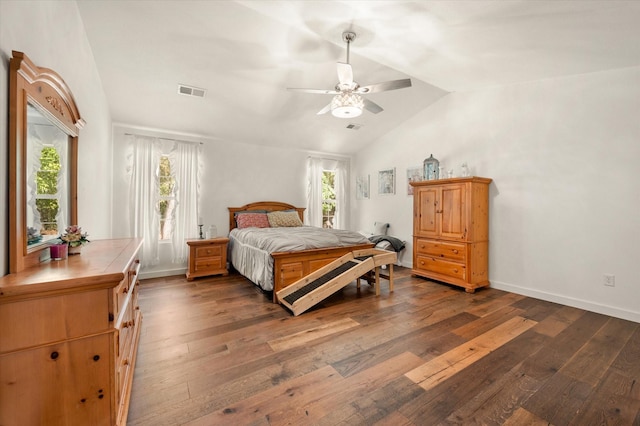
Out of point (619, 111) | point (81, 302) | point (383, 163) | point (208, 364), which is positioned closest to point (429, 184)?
point (383, 163)

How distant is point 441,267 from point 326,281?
187 centimetres

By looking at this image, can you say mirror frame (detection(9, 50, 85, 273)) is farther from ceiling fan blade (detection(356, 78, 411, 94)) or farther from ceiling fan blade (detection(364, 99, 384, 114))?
ceiling fan blade (detection(364, 99, 384, 114))

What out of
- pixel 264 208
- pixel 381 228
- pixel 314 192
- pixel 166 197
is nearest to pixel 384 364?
pixel 381 228

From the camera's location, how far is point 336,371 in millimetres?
1924

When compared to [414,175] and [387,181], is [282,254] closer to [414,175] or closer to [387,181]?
[414,175]

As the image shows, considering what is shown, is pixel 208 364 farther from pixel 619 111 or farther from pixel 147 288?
pixel 619 111

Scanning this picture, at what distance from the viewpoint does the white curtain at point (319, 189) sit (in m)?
5.91

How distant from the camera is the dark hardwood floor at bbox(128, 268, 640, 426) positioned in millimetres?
1558

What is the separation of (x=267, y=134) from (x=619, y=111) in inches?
180

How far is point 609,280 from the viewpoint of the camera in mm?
2941

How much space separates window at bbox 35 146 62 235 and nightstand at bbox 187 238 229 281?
2551 millimetres

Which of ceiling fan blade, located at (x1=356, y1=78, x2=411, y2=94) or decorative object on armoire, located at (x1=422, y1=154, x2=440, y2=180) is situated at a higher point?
ceiling fan blade, located at (x1=356, y1=78, x2=411, y2=94)

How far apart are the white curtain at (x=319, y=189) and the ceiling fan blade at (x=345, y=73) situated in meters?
3.29

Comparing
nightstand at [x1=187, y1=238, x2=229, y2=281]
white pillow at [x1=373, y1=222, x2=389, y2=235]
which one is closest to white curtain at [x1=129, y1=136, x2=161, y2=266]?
nightstand at [x1=187, y1=238, x2=229, y2=281]
